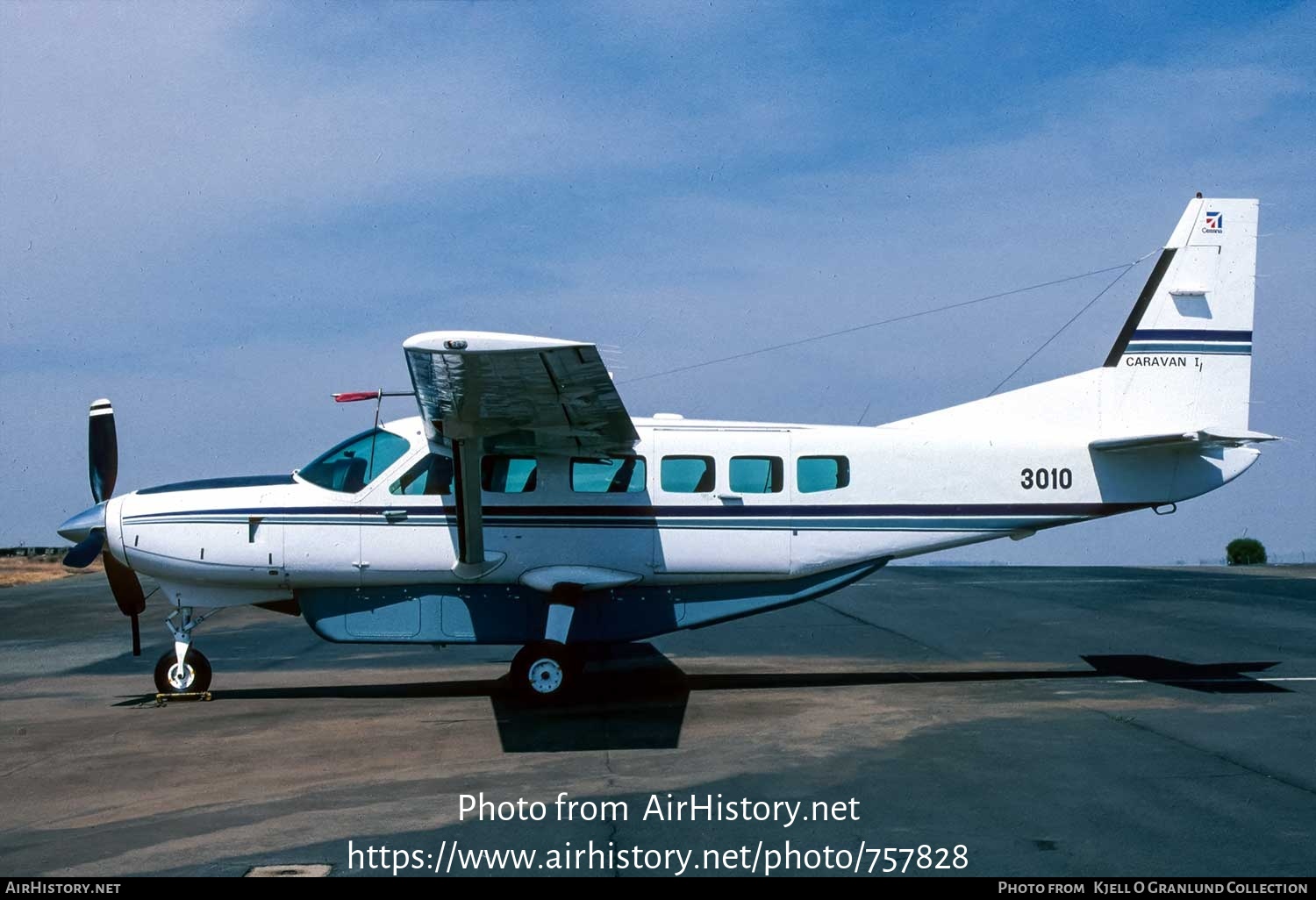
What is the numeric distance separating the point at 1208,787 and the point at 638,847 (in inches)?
153

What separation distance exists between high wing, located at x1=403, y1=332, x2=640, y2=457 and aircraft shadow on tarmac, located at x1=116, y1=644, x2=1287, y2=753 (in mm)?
2598

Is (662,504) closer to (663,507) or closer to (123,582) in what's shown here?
(663,507)

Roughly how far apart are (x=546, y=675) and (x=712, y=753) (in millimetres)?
2872

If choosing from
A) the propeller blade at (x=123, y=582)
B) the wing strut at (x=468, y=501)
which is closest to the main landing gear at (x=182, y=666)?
the propeller blade at (x=123, y=582)

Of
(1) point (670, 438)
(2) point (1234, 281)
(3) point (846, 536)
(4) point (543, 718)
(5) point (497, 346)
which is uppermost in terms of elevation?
(2) point (1234, 281)

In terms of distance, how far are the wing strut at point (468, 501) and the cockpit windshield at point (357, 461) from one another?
132 cm

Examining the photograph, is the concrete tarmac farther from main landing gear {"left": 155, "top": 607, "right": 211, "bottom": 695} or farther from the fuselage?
the fuselage

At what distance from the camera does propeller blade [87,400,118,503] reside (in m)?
12.6

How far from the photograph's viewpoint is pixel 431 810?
23.8 feet

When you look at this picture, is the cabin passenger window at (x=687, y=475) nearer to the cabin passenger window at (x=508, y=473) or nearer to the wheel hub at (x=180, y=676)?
the cabin passenger window at (x=508, y=473)

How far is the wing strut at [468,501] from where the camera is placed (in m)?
10.8

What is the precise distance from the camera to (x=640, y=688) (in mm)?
12484
